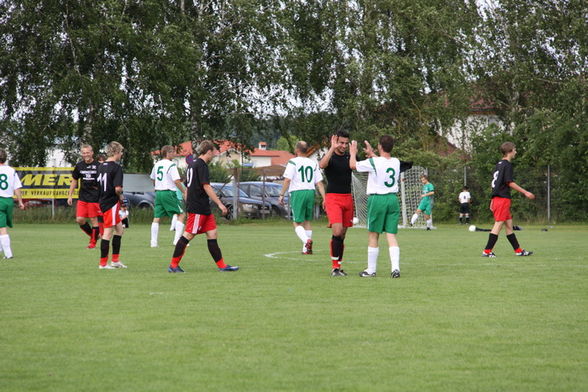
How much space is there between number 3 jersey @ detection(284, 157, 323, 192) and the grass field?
3489 millimetres

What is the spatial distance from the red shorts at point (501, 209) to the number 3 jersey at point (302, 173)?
10.8 ft

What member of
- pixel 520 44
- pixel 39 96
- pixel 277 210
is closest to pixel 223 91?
pixel 277 210

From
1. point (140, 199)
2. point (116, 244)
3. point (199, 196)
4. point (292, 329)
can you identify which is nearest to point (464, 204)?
point (140, 199)

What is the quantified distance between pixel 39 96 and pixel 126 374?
107 feet

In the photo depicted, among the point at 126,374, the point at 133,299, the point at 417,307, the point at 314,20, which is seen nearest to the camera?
the point at 126,374

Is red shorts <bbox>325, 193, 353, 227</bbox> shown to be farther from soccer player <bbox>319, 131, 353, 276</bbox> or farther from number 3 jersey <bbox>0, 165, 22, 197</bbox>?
number 3 jersey <bbox>0, 165, 22, 197</bbox>

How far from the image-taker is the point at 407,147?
144 feet

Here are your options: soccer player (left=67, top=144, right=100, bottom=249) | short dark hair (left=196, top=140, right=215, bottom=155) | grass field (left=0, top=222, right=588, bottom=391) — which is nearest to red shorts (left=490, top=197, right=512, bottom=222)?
grass field (left=0, top=222, right=588, bottom=391)

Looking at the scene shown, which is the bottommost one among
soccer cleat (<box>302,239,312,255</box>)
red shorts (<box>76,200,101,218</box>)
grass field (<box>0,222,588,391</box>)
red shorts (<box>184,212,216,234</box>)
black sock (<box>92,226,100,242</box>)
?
grass field (<box>0,222,588,391</box>)

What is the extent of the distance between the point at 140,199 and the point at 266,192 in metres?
5.82

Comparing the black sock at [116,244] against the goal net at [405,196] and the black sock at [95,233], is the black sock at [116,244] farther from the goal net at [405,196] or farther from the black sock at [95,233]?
the goal net at [405,196]

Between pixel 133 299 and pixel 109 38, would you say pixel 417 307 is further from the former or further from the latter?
pixel 109 38

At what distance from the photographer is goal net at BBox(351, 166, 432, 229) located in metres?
34.4

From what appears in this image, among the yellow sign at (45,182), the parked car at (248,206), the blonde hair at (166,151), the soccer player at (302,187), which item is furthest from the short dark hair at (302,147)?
the parked car at (248,206)
